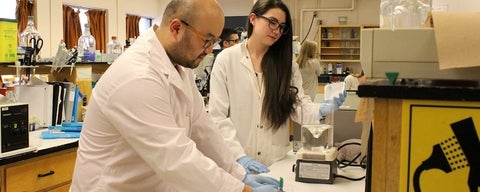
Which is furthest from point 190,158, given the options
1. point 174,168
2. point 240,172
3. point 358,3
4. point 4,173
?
point 358,3

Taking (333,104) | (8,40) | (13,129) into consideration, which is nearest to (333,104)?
(333,104)

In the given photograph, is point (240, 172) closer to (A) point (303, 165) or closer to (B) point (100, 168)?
→ (A) point (303, 165)

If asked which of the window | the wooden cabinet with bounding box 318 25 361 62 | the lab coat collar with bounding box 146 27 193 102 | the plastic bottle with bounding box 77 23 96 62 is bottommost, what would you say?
the lab coat collar with bounding box 146 27 193 102

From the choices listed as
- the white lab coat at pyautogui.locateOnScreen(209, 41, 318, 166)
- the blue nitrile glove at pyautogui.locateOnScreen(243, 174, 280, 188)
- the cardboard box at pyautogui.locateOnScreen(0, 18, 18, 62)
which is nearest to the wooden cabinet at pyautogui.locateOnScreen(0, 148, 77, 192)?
the cardboard box at pyautogui.locateOnScreen(0, 18, 18, 62)

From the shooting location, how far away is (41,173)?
7.83 feet

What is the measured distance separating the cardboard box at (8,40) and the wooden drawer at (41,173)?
0.73 metres

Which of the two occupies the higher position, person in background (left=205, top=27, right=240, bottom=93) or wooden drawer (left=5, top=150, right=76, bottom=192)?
person in background (left=205, top=27, right=240, bottom=93)

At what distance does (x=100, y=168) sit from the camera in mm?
1281

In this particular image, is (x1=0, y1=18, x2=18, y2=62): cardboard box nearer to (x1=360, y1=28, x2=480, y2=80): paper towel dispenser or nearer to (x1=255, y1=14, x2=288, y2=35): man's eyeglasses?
(x1=255, y1=14, x2=288, y2=35): man's eyeglasses

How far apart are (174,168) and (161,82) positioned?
8.8 inches

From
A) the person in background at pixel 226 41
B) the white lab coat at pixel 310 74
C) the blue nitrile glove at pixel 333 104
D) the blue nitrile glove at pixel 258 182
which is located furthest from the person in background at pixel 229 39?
the blue nitrile glove at pixel 258 182

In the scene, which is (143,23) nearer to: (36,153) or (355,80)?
(36,153)

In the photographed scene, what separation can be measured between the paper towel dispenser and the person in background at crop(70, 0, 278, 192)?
0.50 metres

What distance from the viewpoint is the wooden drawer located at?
7.25ft
